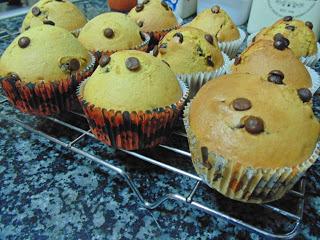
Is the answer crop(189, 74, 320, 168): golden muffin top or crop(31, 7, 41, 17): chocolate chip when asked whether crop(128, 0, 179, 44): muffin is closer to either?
→ crop(31, 7, 41, 17): chocolate chip

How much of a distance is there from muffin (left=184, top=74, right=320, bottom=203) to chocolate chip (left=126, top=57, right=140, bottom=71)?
18 cm

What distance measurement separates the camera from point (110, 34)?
40.8 inches

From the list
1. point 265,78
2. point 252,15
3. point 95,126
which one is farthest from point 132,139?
point 252,15

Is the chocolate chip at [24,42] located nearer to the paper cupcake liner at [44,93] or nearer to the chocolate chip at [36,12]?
the paper cupcake liner at [44,93]

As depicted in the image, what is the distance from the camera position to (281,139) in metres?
0.59

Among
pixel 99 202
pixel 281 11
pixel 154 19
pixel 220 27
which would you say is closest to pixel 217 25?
pixel 220 27

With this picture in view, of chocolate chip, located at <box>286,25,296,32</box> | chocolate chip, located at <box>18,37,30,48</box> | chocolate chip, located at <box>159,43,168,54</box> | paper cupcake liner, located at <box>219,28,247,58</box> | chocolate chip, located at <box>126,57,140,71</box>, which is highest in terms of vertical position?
chocolate chip, located at <box>18,37,30,48</box>

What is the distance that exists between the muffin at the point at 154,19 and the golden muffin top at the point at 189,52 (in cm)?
29

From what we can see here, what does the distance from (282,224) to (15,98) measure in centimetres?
72

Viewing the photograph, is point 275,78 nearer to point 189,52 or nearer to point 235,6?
point 189,52

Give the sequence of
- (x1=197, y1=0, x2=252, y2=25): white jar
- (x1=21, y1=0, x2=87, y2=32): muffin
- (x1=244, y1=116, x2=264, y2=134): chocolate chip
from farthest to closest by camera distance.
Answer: (x1=197, y1=0, x2=252, y2=25): white jar
(x1=21, y1=0, x2=87, y2=32): muffin
(x1=244, y1=116, x2=264, y2=134): chocolate chip

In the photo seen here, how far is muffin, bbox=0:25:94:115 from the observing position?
0.83m

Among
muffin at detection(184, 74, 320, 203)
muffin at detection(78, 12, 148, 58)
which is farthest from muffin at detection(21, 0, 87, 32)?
muffin at detection(184, 74, 320, 203)

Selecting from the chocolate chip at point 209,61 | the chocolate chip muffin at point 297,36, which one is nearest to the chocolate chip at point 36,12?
the chocolate chip at point 209,61
